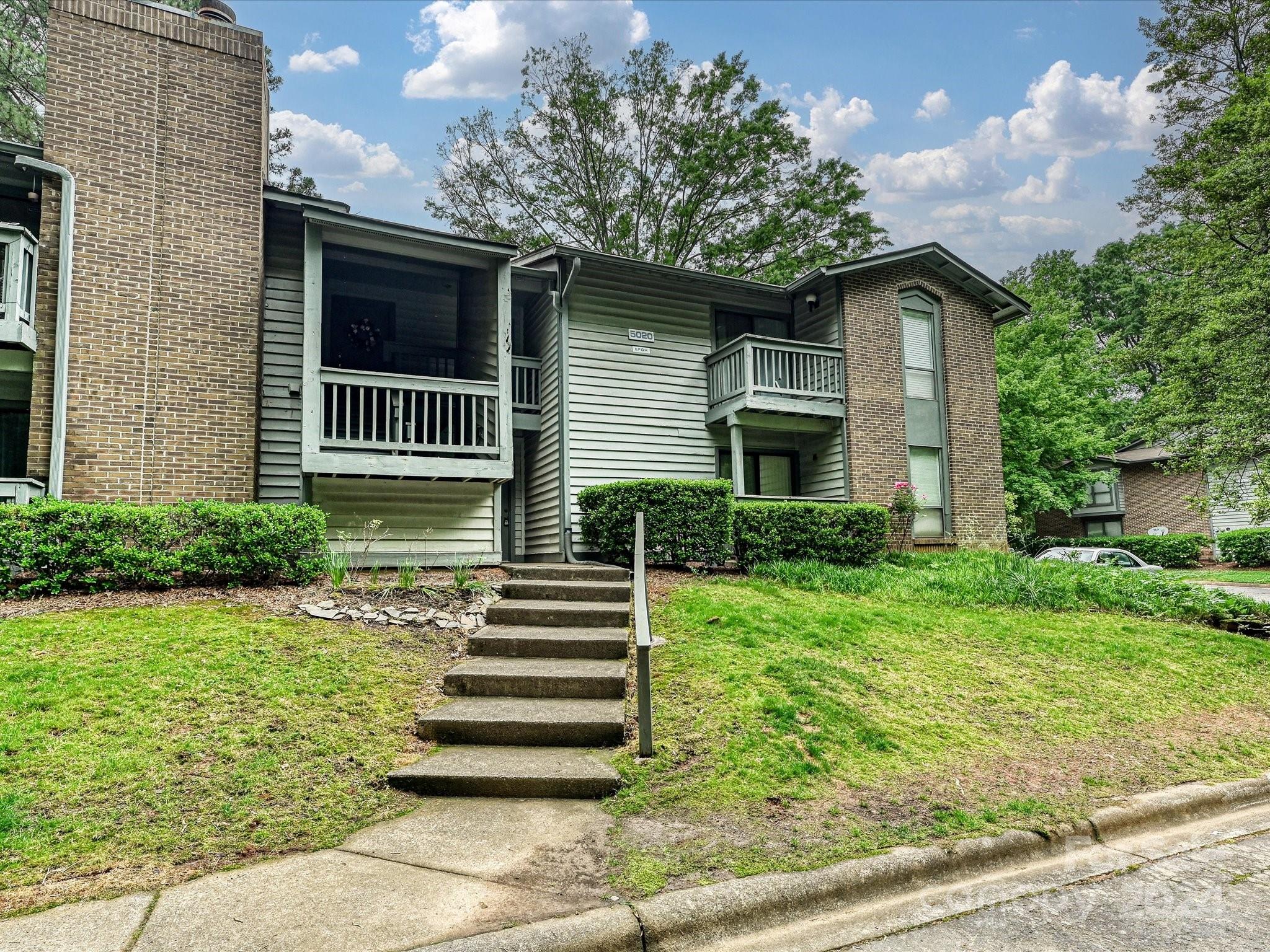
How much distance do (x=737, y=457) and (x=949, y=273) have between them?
656cm

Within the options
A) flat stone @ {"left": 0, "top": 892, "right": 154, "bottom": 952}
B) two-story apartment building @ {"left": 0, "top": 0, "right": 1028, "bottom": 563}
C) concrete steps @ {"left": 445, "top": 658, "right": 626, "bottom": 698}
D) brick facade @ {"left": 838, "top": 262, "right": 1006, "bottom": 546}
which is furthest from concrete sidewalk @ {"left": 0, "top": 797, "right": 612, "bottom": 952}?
brick facade @ {"left": 838, "top": 262, "right": 1006, "bottom": 546}

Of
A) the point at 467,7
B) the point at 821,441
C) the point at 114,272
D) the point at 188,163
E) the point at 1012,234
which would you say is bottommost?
the point at 821,441

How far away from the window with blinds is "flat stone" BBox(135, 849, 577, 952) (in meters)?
13.2

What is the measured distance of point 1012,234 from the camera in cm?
3709

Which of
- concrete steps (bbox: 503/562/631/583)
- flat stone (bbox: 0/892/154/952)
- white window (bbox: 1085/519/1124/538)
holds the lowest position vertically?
flat stone (bbox: 0/892/154/952)

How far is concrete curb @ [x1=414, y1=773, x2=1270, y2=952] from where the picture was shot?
2674 millimetres

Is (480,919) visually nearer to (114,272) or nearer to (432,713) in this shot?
(432,713)

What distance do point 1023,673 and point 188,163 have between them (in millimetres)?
11642

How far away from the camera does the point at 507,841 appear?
3516mm

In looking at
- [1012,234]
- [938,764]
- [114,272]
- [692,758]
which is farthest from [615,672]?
[1012,234]

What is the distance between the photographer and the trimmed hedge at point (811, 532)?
1052 cm

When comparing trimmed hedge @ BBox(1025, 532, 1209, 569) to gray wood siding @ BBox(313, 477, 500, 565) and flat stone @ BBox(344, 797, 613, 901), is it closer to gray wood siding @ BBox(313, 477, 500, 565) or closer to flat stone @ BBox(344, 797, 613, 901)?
gray wood siding @ BBox(313, 477, 500, 565)

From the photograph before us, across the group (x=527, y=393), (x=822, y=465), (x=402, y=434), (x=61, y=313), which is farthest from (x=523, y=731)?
(x=822, y=465)

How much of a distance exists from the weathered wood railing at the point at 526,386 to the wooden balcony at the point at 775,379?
126 inches
